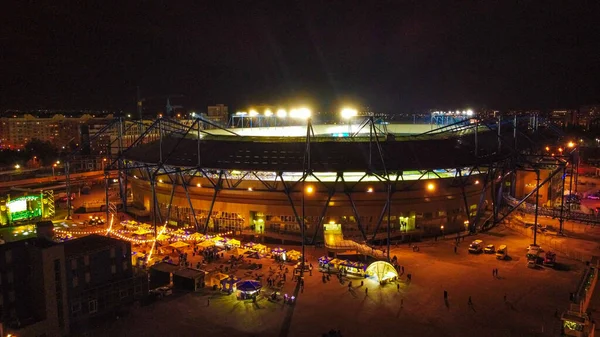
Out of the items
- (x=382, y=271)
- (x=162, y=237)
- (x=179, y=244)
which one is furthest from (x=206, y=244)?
(x=382, y=271)

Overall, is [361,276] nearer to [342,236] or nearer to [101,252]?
[342,236]

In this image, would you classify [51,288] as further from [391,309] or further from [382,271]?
[382,271]

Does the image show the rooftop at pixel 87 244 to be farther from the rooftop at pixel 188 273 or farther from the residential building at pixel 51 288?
the rooftop at pixel 188 273

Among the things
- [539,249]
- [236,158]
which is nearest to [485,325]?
[539,249]

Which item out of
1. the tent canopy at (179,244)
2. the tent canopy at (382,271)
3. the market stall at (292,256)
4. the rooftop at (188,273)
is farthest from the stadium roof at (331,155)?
the rooftop at (188,273)

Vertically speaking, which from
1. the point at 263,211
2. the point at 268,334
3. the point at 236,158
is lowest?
the point at 268,334
